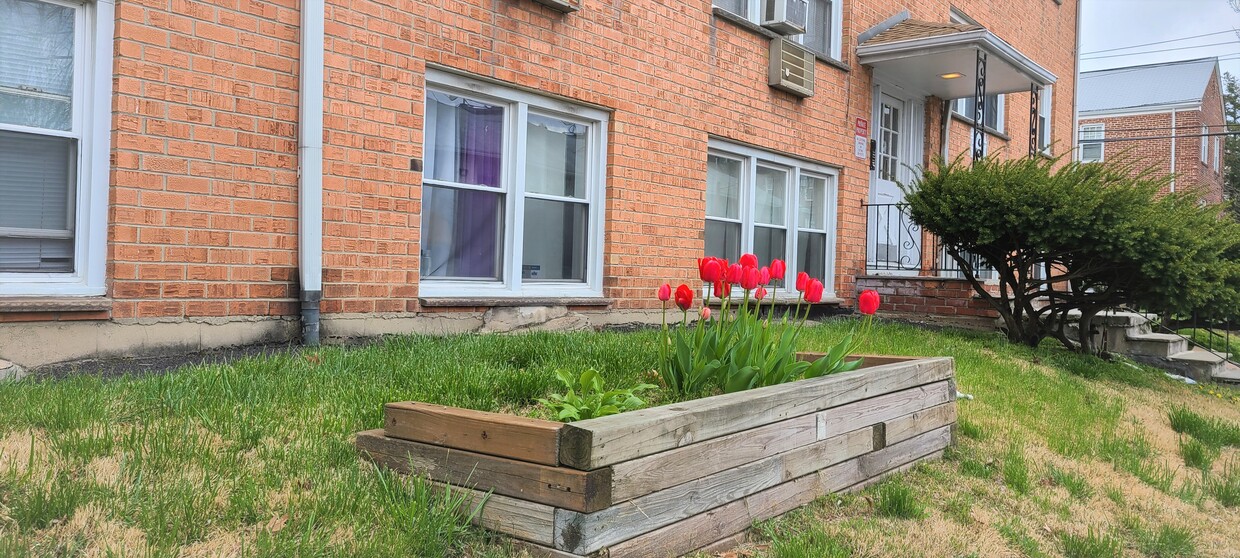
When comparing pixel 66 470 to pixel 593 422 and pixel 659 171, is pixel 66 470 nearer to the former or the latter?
pixel 593 422

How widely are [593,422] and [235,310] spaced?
346cm

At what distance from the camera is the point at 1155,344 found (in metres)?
10.0

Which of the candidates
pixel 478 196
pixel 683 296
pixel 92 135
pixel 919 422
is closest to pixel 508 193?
pixel 478 196

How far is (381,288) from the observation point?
573cm

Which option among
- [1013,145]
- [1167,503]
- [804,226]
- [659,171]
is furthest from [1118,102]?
[1167,503]

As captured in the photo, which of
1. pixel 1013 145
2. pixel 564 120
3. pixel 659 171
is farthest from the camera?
pixel 1013 145

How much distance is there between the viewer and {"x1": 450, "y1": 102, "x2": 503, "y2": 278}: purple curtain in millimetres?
6414

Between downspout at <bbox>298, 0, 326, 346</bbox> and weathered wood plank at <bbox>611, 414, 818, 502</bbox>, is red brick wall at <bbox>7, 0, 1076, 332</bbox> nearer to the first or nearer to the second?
downspout at <bbox>298, 0, 326, 346</bbox>

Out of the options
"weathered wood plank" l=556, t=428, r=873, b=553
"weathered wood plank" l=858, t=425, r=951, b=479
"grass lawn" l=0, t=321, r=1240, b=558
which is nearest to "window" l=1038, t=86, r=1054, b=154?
"grass lawn" l=0, t=321, r=1240, b=558

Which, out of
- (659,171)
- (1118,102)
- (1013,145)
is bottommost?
(659,171)

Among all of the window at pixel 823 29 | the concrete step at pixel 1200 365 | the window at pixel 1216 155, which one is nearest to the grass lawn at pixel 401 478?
the concrete step at pixel 1200 365

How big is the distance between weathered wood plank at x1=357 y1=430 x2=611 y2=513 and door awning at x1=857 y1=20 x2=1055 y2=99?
8.88 m

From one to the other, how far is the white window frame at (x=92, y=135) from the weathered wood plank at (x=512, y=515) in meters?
3.13

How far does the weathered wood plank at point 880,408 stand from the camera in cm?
335
